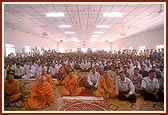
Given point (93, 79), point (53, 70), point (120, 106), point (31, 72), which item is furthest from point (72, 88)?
point (31, 72)

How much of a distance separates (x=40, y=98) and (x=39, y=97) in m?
0.03

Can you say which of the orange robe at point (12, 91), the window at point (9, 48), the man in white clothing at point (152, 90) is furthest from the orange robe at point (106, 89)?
the window at point (9, 48)

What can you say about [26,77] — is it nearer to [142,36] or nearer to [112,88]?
[112,88]

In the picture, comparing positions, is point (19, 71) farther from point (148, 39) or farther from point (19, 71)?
point (148, 39)

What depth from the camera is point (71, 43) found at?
23.2 metres

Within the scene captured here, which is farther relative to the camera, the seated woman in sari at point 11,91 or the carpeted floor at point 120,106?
the seated woman in sari at point 11,91

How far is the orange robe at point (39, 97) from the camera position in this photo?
164 inches

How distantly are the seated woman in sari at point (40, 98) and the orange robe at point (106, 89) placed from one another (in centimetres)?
107

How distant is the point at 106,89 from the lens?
4891mm

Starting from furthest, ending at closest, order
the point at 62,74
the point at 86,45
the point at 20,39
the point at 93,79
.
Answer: the point at 86,45 → the point at 20,39 → the point at 62,74 → the point at 93,79

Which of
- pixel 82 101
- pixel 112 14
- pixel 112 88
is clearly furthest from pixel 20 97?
pixel 112 14

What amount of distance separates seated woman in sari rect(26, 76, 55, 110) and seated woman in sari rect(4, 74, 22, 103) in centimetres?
33

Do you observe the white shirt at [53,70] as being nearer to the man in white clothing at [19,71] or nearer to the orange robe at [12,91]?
the man in white clothing at [19,71]

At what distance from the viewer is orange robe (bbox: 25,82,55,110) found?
416 centimetres
